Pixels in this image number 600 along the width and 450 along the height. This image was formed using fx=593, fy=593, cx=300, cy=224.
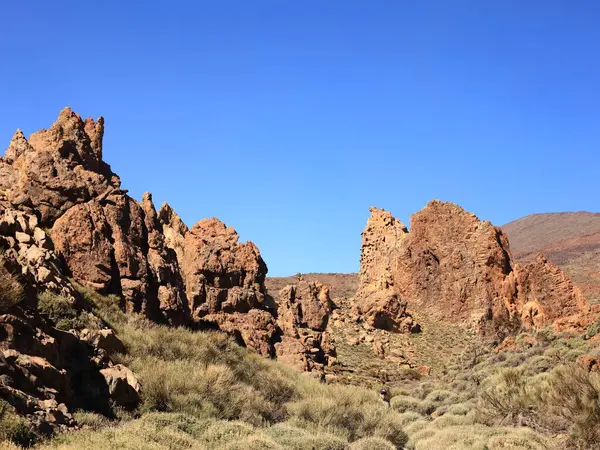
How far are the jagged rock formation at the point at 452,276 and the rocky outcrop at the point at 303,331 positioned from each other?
11629 mm

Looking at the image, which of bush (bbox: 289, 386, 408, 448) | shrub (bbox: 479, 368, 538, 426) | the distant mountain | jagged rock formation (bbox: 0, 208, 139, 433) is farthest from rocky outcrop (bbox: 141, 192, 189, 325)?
the distant mountain

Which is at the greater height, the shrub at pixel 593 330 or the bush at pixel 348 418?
the shrub at pixel 593 330

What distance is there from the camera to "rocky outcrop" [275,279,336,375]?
26.5 metres

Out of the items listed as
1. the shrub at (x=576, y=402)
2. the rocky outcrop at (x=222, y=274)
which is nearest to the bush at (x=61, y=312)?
the shrub at (x=576, y=402)

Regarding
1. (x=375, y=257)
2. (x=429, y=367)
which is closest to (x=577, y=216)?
(x=375, y=257)

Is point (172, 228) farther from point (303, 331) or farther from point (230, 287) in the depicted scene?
point (303, 331)

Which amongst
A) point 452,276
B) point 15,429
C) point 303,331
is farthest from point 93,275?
point 452,276

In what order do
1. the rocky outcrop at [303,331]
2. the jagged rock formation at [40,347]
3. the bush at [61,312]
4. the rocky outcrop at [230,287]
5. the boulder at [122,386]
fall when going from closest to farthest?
1. the jagged rock formation at [40,347]
2. the boulder at [122,386]
3. the bush at [61,312]
4. the rocky outcrop at [230,287]
5. the rocky outcrop at [303,331]

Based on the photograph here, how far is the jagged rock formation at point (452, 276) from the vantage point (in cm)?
4119

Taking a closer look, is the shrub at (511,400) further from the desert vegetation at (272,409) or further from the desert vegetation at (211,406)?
the desert vegetation at (211,406)

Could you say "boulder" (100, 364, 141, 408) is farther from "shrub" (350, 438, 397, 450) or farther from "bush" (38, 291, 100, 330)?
"shrub" (350, 438, 397, 450)

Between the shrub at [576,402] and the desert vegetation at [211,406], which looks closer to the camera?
the desert vegetation at [211,406]

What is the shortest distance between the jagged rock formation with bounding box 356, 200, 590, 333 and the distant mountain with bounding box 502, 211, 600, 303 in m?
28.3

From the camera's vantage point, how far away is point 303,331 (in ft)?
103
